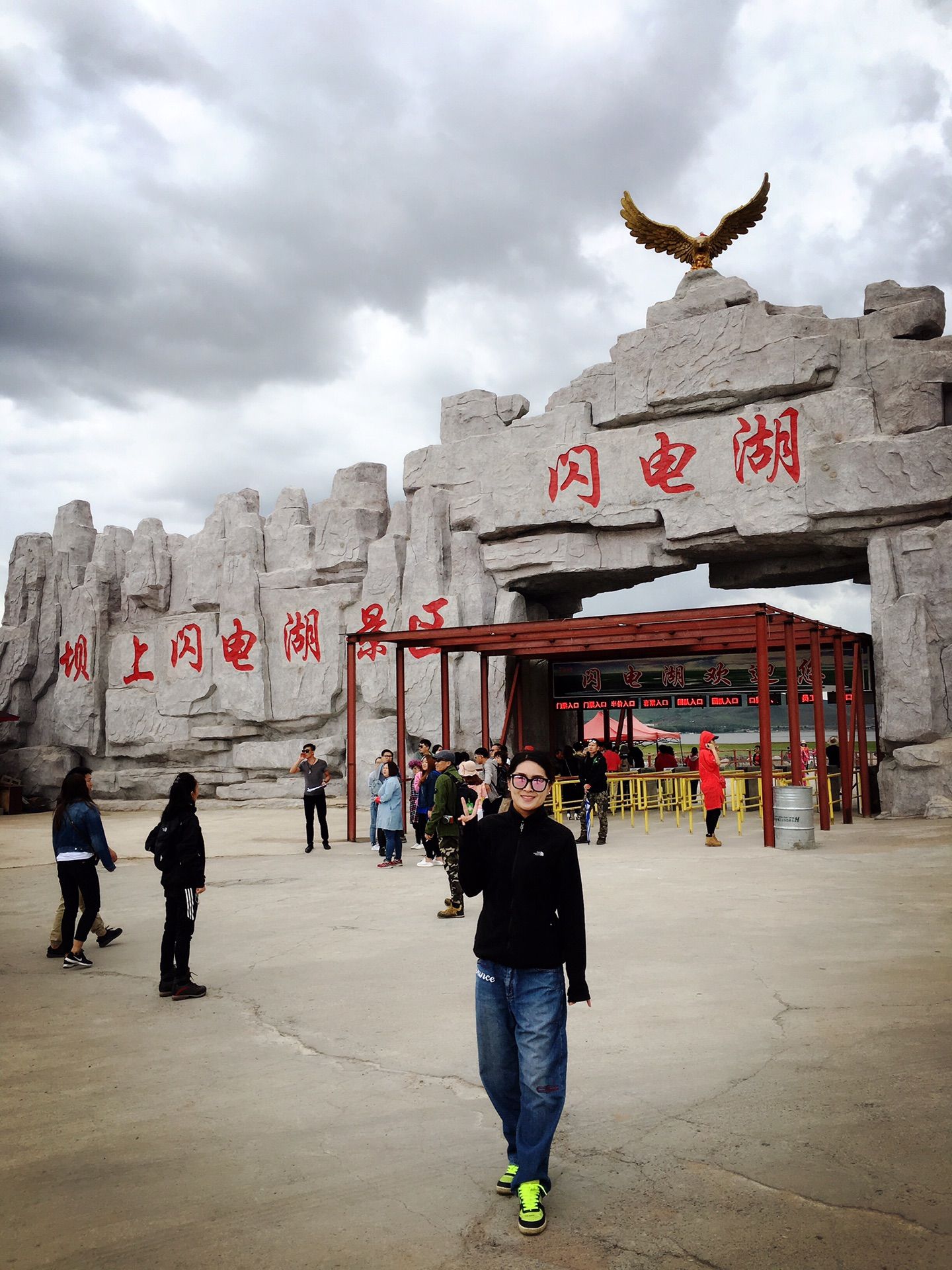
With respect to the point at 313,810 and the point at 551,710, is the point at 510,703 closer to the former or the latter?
the point at 551,710

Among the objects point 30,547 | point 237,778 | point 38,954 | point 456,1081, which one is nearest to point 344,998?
point 456,1081

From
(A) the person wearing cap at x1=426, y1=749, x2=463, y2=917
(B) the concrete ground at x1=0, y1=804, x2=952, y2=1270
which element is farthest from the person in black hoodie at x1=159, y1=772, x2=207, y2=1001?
(A) the person wearing cap at x1=426, y1=749, x2=463, y2=917

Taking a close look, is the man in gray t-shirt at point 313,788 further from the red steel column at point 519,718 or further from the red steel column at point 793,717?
the red steel column at point 793,717

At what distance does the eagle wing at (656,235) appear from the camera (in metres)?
17.7

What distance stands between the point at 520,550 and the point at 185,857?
41.9 ft

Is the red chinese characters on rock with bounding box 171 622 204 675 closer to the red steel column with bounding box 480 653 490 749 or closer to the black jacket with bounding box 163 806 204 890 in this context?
the red steel column with bounding box 480 653 490 749

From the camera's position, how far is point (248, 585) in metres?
20.7

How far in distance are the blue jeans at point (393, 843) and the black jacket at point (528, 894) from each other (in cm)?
795

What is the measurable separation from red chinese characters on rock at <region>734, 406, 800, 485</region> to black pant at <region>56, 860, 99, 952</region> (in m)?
12.3

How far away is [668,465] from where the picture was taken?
55.0 ft

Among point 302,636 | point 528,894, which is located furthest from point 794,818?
point 302,636

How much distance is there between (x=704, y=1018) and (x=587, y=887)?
4217 millimetres

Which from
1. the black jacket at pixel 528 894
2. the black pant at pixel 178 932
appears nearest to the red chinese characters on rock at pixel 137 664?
the black pant at pixel 178 932

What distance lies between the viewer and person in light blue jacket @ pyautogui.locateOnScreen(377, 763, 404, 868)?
11.3m
